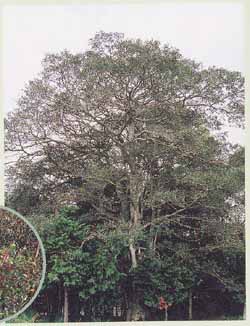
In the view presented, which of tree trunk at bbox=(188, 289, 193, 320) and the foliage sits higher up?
the foliage

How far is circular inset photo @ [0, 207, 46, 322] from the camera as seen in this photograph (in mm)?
4457

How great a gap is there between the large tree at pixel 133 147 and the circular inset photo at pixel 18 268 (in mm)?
288

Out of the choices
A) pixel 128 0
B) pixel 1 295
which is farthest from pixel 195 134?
pixel 1 295

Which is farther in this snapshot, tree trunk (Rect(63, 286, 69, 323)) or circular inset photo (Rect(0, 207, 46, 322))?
tree trunk (Rect(63, 286, 69, 323))

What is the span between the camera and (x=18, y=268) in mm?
4465

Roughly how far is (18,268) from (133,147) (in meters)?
1.13

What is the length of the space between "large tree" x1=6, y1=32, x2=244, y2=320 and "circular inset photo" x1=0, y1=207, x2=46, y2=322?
29 centimetres

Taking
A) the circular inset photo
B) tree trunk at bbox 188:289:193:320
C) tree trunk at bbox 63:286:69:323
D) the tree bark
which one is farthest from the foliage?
tree trunk at bbox 188:289:193:320

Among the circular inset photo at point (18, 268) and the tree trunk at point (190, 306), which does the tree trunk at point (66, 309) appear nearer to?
the circular inset photo at point (18, 268)

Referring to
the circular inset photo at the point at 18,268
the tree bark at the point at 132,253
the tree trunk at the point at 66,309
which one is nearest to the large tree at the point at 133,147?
the tree bark at the point at 132,253

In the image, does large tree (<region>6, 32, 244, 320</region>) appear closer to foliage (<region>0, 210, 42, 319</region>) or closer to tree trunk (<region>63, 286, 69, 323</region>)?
foliage (<region>0, 210, 42, 319</region>)

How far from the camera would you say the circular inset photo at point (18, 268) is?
14.6ft

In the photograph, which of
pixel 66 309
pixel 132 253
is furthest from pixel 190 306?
pixel 66 309

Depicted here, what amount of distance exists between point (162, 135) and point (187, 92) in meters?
0.34
